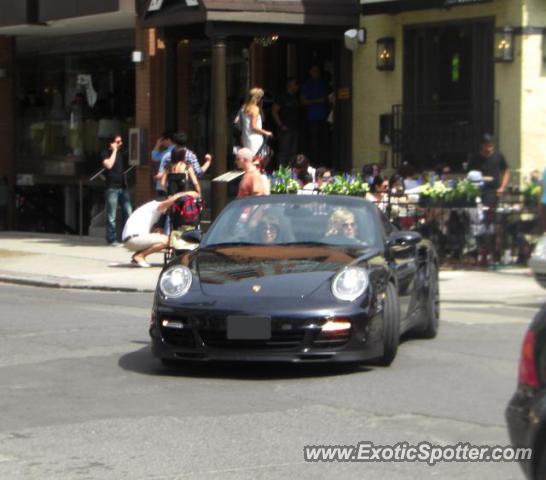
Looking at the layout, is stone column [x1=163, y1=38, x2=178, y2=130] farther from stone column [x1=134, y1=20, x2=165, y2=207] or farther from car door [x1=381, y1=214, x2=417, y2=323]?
car door [x1=381, y1=214, x2=417, y2=323]

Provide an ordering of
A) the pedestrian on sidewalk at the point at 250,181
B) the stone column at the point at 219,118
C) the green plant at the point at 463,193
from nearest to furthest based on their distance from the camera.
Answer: the pedestrian on sidewalk at the point at 250,181
the green plant at the point at 463,193
the stone column at the point at 219,118

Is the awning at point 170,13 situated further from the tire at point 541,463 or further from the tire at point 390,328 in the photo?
the tire at point 541,463

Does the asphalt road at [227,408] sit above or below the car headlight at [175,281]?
below

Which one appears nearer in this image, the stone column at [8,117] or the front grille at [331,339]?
the front grille at [331,339]

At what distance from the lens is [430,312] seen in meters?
12.0

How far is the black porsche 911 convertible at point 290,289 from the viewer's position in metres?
9.72

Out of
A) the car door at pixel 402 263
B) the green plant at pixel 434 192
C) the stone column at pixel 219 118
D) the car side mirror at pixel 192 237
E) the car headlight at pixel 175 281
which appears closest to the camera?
the car headlight at pixel 175 281

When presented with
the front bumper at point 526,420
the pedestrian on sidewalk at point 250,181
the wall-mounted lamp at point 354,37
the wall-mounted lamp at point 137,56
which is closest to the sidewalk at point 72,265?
the pedestrian on sidewalk at point 250,181

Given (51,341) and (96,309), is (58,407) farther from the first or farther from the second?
(96,309)

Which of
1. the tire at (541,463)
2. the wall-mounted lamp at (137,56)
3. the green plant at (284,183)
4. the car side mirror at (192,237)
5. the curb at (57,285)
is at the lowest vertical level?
the curb at (57,285)

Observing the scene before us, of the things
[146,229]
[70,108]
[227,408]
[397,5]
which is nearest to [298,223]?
[227,408]

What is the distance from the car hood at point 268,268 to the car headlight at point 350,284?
0.34ft

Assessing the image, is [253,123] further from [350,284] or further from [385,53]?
[350,284]

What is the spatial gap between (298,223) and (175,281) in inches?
58.2
